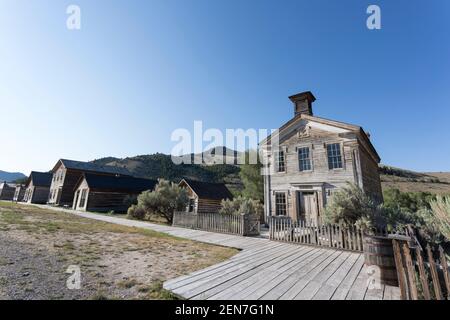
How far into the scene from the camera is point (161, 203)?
1952cm

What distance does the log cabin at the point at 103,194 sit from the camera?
2835 cm

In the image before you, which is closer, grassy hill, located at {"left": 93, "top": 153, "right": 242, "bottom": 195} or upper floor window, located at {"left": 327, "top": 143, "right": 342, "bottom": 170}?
upper floor window, located at {"left": 327, "top": 143, "right": 342, "bottom": 170}

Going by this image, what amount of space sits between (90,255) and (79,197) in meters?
28.9

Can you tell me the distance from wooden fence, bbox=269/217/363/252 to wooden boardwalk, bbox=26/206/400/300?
1.11 m

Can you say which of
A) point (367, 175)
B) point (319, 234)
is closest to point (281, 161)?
point (367, 175)

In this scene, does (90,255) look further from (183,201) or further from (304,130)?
(304,130)

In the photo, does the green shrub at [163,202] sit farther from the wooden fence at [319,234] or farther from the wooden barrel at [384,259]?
the wooden barrel at [384,259]

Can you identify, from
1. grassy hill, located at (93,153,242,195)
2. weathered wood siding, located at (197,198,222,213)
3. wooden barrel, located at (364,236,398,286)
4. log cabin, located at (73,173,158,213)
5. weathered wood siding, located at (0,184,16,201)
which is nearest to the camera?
wooden barrel, located at (364,236,398,286)

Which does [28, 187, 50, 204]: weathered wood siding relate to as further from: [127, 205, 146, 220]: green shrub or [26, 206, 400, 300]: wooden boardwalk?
[26, 206, 400, 300]: wooden boardwalk

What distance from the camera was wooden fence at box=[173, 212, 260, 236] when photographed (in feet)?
38.4

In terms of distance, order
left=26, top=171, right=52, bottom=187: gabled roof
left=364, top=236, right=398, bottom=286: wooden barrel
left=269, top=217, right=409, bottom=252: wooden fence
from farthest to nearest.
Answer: left=26, top=171, right=52, bottom=187: gabled roof < left=269, top=217, right=409, bottom=252: wooden fence < left=364, top=236, right=398, bottom=286: wooden barrel

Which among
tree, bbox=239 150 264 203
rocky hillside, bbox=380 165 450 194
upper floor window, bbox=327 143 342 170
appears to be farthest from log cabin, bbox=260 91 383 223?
rocky hillside, bbox=380 165 450 194

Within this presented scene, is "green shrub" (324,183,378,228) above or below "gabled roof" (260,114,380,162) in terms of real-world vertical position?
below

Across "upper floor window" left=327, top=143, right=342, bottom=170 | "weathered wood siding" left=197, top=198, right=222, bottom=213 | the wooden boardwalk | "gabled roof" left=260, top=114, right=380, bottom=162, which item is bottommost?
the wooden boardwalk
